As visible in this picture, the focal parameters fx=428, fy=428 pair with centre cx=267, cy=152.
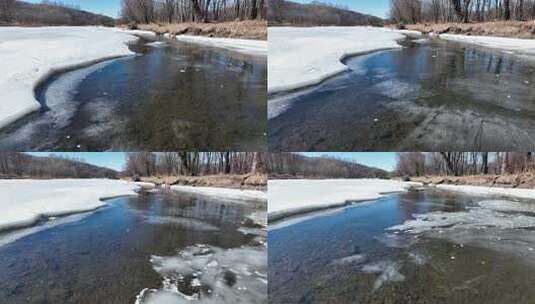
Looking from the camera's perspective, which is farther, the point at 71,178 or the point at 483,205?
the point at 71,178

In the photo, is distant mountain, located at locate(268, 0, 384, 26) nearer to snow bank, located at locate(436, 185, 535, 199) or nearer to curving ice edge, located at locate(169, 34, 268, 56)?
curving ice edge, located at locate(169, 34, 268, 56)

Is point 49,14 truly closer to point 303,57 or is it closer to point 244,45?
point 244,45

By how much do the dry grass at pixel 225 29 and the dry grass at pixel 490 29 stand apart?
7764 mm

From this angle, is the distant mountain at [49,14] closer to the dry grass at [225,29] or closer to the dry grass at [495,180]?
the dry grass at [225,29]

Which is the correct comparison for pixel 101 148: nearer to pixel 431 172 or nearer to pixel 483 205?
pixel 483 205

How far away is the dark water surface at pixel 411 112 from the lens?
3.89 metres

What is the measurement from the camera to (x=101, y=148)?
12.5 feet

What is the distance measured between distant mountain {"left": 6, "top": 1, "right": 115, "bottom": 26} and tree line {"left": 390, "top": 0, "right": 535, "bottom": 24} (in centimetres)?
1289

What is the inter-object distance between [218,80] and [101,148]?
9.91 ft

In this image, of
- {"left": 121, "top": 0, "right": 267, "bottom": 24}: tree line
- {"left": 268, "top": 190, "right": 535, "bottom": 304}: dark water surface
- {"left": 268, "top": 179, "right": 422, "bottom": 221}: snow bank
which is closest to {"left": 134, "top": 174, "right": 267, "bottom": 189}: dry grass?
{"left": 268, "top": 179, "right": 422, "bottom": 221}: snow bank

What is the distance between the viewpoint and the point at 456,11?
22.8 m

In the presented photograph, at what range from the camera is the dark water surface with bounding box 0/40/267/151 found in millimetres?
3854

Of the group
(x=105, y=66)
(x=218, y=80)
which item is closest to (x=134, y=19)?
(x=105, y=66)

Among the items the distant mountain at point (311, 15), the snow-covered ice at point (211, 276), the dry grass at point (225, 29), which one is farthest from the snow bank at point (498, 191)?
the snow-covered ice at point (211, 276)
